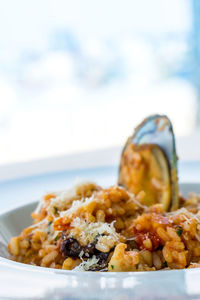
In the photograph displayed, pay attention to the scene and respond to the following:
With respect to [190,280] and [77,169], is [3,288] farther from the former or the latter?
[77,169]

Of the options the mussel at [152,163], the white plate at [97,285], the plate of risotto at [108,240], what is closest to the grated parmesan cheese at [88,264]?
the plate of risotto at [108,240]

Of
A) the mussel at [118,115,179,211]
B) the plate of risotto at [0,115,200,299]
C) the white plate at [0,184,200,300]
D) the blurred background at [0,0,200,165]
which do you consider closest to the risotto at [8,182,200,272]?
the plate of risotto at [0,115,200,299]

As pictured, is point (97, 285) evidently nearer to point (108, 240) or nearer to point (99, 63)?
point (108, 240)

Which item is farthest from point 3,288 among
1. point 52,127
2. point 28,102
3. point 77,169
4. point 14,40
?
point 28,102

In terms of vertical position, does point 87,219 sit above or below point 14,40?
below

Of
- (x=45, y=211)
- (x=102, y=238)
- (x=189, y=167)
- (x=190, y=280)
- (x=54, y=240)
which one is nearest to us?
(x=190, y=280)

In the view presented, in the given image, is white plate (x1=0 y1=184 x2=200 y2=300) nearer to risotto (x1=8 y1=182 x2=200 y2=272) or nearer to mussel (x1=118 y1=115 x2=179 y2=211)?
risotto (x1=8 y1=182 x2=200 y2=272)

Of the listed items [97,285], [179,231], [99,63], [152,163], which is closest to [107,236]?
[179,231]
